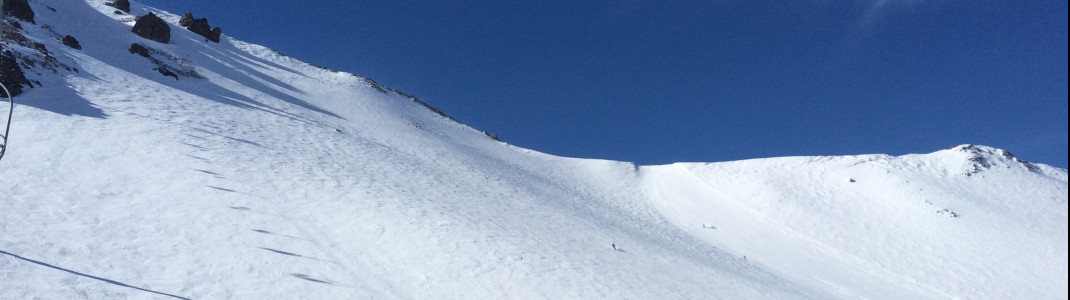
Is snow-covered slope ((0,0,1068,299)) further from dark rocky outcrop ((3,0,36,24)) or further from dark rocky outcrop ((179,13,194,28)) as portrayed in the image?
dark rocky outcrop ((179,13,194,28))

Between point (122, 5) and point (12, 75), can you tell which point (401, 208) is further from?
point (122, 5)

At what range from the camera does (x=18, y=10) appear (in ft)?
89.7

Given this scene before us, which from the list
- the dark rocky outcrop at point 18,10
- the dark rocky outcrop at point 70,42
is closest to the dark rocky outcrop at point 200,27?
the dark rocky outcrop at point 18,10

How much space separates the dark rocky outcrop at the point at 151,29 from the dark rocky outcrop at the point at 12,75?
19.3 m

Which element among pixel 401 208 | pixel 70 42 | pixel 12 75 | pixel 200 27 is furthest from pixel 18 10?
pixel 401 208

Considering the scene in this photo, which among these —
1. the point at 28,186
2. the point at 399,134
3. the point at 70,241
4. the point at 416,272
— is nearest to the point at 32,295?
the point at 70,241

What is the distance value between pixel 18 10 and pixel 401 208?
25954 mm

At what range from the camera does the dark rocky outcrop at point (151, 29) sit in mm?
36250

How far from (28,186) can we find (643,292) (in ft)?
45.3

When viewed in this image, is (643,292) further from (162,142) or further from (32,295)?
(162,142)

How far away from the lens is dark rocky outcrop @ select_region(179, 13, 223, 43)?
47000mm

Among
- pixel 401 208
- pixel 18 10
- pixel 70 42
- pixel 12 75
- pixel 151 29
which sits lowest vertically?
pixel 401 208

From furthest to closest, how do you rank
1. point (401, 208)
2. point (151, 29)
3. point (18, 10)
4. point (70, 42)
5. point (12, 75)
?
point (151, 29) < point (18, 10) < point (70, 42) < point (12, 75) < point (401, 208)

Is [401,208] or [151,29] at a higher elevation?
[151,29]
